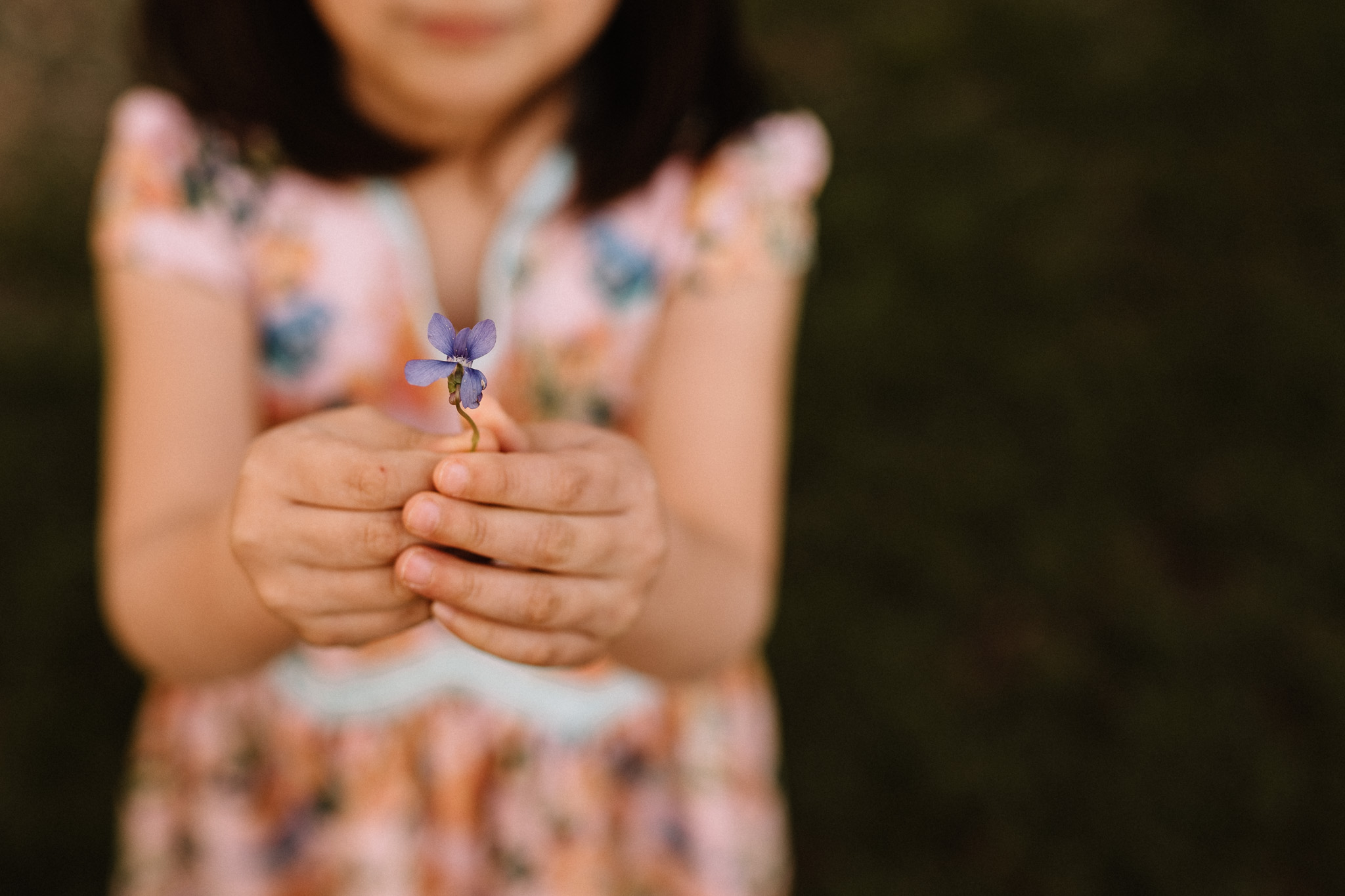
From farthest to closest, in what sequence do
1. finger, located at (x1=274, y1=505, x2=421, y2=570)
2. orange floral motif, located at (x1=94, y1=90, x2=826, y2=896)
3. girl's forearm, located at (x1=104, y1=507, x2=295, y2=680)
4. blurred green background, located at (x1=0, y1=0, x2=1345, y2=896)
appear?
blurred green background, located at (x1=0, y1=0, x2=1345, y2=896) → orange floral motif, located at (x1=94, y1=90, x2=826, y2=896) → girl's forearm, located at (x1=104, y1=507, x2=295, y2=680) → finger, located at (x1=274, y1=505, x2=421, y2=570)

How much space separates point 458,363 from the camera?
1.69 ft

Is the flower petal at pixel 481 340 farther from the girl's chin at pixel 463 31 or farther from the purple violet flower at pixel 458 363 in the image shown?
the girl's chin at pixel 463 31

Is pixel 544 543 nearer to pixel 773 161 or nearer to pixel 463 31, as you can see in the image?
pixel 463 31

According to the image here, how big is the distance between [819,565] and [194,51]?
111 centimetres

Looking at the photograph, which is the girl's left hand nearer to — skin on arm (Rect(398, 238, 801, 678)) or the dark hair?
skin on arm (Rect(398, 238, 801, 678))

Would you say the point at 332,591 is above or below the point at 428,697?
above

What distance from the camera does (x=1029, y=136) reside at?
2150 mm

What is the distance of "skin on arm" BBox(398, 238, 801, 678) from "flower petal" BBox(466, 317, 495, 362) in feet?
0.23

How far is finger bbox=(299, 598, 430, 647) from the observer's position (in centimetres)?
64

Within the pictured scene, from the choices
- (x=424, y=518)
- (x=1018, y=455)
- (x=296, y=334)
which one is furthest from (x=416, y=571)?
(x=1018, y=455)

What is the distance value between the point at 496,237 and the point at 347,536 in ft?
1.82

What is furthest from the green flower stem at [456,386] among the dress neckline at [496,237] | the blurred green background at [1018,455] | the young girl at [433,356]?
the blurred green background at [1018,455]

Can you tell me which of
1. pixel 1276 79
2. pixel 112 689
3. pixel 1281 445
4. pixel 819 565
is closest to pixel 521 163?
pixel 819 565

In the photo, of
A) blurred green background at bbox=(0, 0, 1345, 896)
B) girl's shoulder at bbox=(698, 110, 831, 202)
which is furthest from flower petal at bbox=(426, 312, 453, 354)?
blurred green background at bbox=(0, 0, 1345, 896)
